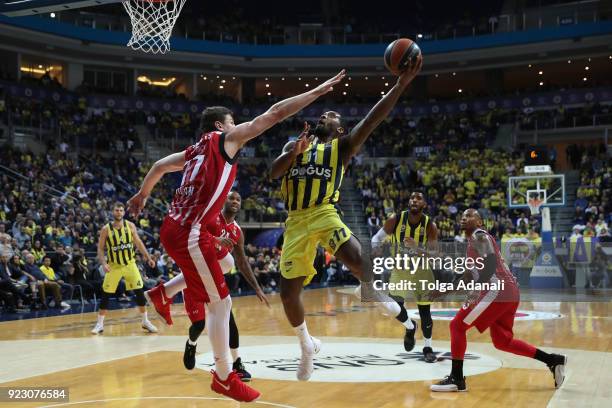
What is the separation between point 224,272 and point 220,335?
3.79ft

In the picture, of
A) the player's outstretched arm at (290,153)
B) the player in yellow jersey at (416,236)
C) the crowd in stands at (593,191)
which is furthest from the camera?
the crowd in stands at (593,191)

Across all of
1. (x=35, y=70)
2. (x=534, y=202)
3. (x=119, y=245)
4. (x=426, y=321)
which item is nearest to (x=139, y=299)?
(x=119, y=245)

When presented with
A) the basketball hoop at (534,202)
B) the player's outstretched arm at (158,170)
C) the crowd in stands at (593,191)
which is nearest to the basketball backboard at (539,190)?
the basketball hoop at (534,202)

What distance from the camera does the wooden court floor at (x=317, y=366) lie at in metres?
5.96

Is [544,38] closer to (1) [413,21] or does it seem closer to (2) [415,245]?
(1) [413,21]

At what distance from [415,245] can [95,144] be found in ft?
72.9

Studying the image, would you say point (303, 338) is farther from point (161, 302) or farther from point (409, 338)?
point (409, 338)

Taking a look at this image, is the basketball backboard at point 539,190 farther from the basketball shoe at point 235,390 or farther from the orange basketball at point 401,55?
the basketball shoe at point 235,390

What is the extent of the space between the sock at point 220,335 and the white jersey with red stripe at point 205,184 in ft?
2.03

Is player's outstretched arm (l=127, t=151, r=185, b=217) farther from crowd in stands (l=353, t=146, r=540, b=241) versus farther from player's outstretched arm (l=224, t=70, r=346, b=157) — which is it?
crowd in stands (l=353, t=146, r=540, b=241)

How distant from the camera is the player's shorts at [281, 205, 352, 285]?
588 cm

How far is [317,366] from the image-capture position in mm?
7523

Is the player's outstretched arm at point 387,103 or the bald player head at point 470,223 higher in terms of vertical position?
the player's outstretched arm at point 387,103

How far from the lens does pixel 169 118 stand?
3266 cm
